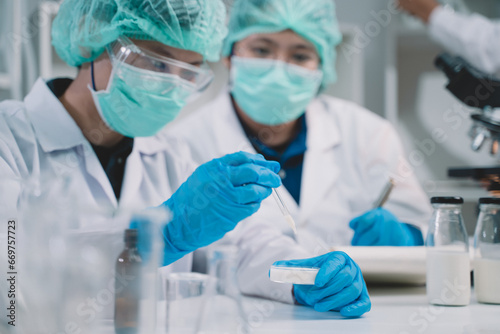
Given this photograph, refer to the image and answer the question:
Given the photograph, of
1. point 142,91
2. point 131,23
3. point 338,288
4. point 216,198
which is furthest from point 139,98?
point 338,288

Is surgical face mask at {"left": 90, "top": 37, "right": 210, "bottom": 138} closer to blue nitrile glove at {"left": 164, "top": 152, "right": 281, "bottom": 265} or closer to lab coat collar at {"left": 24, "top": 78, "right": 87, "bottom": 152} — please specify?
lab coat collar at {"left": 24, "top": 78, "right": 87, "bottom": 152}

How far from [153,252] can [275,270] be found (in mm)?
355

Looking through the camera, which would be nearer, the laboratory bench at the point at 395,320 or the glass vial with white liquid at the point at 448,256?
the laboratory bench at the point at 395,320

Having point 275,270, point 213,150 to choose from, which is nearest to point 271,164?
point 275,270

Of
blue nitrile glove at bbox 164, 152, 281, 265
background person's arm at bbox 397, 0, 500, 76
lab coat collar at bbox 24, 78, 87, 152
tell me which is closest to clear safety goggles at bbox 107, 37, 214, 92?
lab coat collar at bbox 24, 78, 87, 152

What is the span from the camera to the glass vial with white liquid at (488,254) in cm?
113

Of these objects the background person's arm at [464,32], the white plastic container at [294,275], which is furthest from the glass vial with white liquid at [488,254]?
the background person's arm at [464,32]

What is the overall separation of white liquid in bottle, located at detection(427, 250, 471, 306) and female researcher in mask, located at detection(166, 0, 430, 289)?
2.02 feet

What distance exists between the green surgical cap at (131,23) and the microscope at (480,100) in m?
0.73

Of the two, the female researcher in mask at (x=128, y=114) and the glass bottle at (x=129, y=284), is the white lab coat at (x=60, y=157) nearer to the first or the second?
the female researcher in mask at (x=128, y=114)

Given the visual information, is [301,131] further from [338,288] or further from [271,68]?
[338,288]

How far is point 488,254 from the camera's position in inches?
45.1

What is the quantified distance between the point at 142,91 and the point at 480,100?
3.12ft

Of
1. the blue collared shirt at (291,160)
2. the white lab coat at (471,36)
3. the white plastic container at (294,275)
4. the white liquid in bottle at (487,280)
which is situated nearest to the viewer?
the white plastic container at (294,275)
